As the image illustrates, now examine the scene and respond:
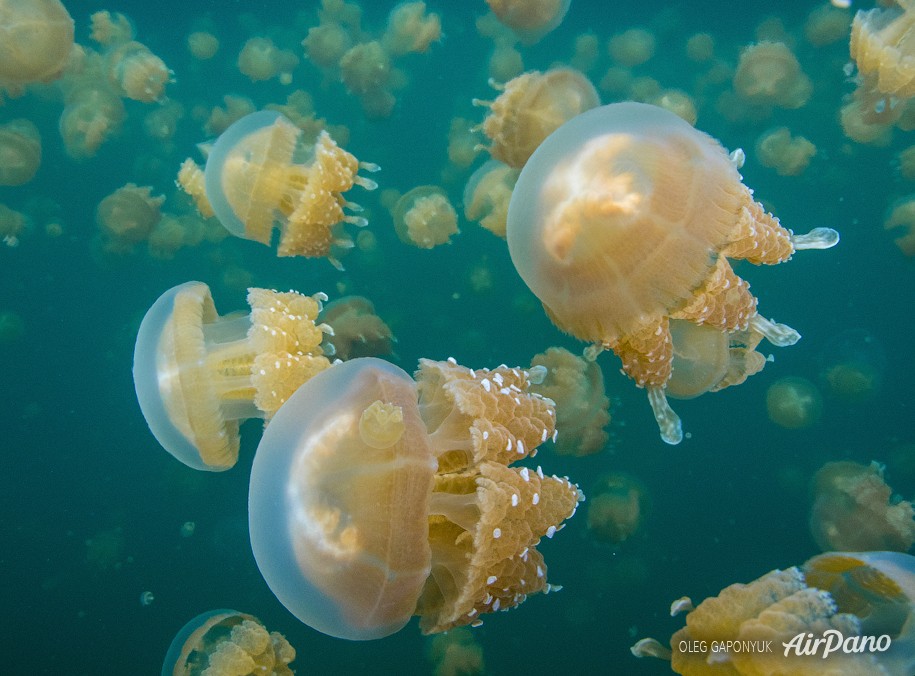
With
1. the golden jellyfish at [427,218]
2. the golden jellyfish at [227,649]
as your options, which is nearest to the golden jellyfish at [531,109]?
the golden jellyfish at [427,218]

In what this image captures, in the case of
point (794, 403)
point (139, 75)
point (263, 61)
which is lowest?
point (794, 403)

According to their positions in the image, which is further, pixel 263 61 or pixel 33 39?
pixel 263 61

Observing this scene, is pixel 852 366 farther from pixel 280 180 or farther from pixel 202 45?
pixel 202 45

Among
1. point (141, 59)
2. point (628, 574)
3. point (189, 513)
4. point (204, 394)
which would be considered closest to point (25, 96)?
point (141, 59)

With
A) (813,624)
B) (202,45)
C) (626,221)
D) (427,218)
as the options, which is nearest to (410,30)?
(427,218)

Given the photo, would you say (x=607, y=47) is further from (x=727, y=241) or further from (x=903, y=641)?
(x=903, y=641)

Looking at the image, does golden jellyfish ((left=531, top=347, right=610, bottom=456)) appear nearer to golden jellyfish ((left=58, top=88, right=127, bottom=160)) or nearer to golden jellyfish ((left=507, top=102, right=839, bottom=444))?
golden jellyfish ((left=507, top=102, right=839, bottom=444))

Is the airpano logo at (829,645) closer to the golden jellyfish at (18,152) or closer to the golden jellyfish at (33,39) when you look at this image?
the golden jellyfish at (33,39)
